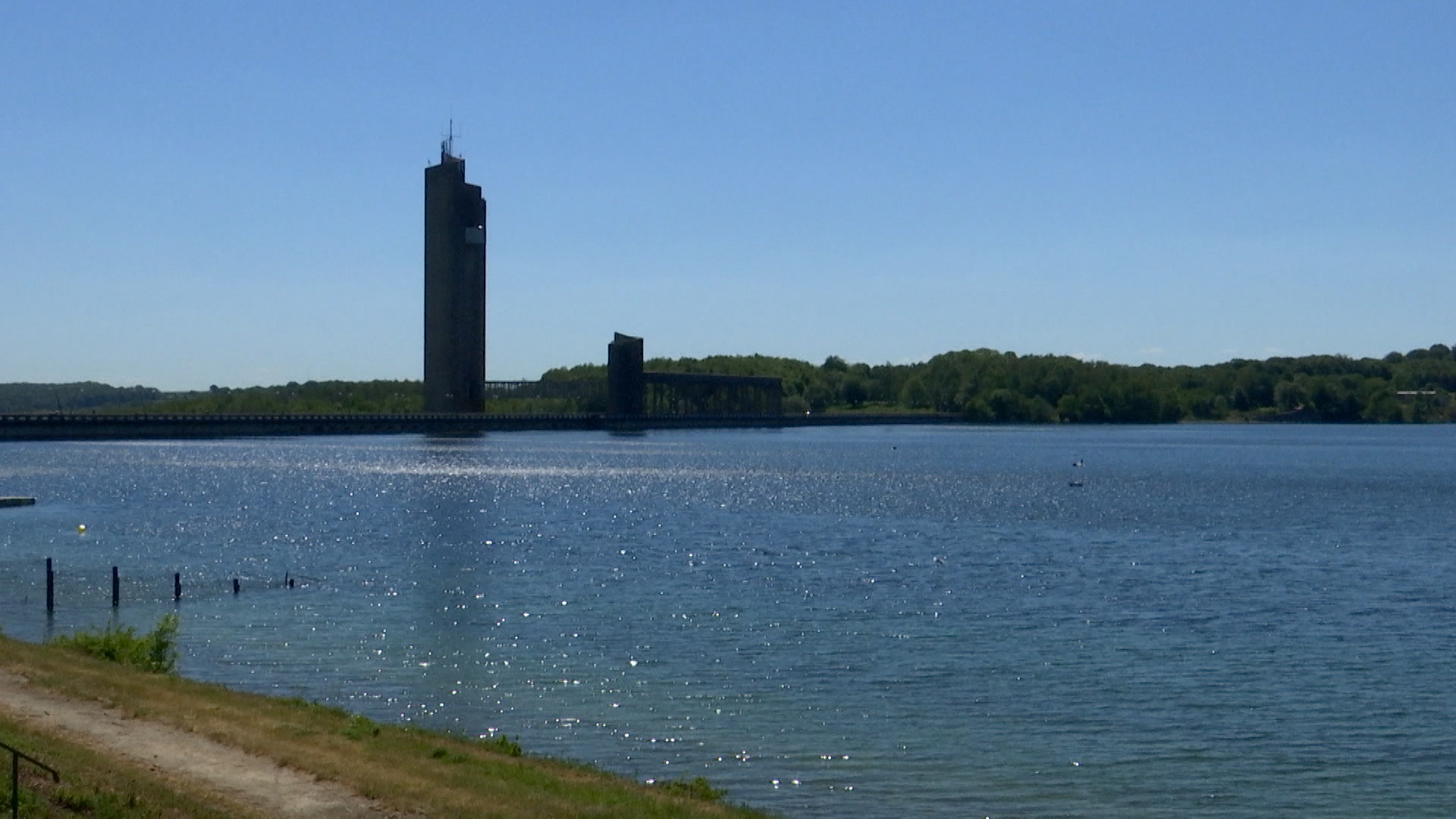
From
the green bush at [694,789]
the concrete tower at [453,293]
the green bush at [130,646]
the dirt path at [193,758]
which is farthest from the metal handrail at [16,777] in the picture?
the concrete tower at [453,293]

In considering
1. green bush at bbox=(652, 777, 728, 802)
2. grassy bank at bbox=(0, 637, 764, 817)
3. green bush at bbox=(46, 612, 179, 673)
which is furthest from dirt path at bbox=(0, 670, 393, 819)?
green bush at bbox=(46, 612, 179, 673)

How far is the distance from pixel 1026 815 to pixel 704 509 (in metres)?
54.4

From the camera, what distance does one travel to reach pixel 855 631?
33.5 m

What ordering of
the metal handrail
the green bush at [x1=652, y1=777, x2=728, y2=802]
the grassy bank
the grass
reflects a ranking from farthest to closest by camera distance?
the green bush at [x1=652, y1=777, x2=728, y2=802]
the grassy bank
the grass
the metal handrail

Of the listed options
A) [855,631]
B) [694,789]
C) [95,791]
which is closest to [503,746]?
[694,789]

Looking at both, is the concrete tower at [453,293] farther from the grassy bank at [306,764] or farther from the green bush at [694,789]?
the green bush at [694,789]

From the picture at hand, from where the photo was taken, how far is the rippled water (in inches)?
860

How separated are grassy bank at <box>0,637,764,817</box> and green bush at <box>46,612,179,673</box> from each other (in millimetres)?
1611

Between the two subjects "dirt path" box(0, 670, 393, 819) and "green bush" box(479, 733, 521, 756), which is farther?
"green bush" box(479, 733, 521, 756)

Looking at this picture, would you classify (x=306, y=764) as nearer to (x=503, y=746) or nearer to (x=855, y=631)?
(x=503, y=746)

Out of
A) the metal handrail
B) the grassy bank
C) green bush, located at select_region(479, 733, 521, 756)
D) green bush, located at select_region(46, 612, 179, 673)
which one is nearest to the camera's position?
the metal handrail

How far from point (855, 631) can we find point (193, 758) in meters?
19.3

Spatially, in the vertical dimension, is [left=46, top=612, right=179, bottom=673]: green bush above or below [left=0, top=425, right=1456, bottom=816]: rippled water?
above

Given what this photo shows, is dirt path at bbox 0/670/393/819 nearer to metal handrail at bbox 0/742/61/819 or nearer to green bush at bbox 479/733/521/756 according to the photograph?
metal handrail at bbox 0/742/61/819
